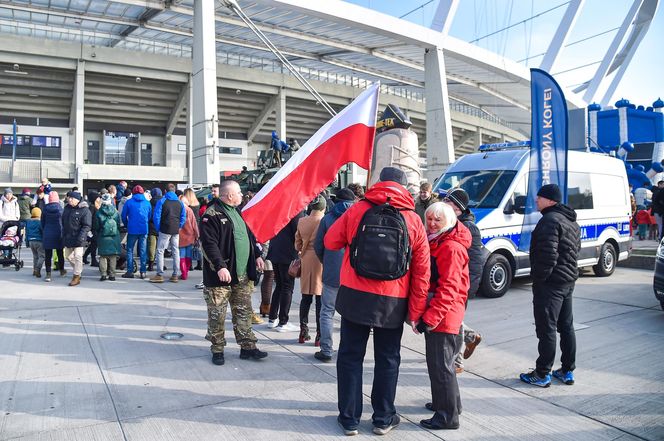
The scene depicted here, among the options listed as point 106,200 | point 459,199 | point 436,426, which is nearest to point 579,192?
point 459,199

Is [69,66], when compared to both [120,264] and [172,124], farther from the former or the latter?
[120,264]

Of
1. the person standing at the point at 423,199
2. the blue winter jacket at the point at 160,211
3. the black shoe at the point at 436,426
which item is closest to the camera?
the black shoe at the point at 436,426

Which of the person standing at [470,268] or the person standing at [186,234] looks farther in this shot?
the person standing at [186,234]

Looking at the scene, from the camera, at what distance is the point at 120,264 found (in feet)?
35.2

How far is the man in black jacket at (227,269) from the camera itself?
183 inches

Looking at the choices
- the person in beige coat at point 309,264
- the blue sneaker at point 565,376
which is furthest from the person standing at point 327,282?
the blue sneaker at point 565,376

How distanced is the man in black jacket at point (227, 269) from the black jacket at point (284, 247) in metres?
0.82

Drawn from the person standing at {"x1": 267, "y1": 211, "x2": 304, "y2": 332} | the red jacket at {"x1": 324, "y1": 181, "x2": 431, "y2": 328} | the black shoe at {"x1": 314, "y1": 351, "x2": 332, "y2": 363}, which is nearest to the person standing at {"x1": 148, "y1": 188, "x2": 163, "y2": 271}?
the person standing at {"x1": 267, "y1": 211, "x2": 304, "y2": 332}

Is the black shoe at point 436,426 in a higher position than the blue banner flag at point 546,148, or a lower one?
lower

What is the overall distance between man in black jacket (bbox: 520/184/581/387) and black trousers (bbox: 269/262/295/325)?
288 centimetres

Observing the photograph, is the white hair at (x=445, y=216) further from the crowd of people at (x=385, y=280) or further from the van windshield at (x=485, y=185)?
the van windshield at (x=485, y=185)

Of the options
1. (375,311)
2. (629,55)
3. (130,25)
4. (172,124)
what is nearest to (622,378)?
(375,311)

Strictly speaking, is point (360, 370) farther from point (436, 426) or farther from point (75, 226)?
point (75, 226)

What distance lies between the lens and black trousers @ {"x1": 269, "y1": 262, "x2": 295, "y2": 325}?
587cm
